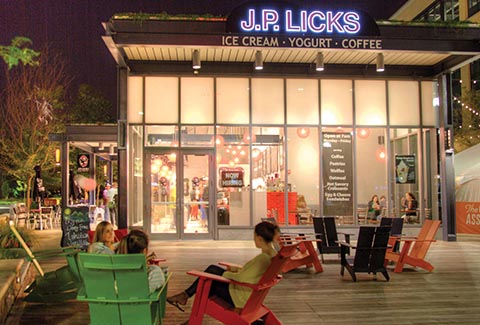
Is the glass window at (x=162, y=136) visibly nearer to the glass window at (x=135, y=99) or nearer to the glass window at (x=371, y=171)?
the glass window at (x=135, y=99)

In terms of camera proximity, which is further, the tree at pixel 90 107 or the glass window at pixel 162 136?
the tree at pixel 90 107

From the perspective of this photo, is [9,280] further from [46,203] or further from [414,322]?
[46,203]

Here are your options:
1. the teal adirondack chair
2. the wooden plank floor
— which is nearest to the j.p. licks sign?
the wooden plank floor

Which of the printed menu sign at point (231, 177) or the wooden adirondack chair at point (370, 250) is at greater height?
the printed menu sign at point (231, 177)

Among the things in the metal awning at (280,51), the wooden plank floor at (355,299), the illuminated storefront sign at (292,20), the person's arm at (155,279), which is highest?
the illuminated storefront sign at (292,20)

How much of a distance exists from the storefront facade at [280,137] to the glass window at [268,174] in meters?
0.03

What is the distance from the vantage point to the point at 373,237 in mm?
7855

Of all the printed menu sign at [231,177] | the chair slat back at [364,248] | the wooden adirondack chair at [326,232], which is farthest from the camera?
the printed menu sign at [231,177]

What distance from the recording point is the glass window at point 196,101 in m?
13.8

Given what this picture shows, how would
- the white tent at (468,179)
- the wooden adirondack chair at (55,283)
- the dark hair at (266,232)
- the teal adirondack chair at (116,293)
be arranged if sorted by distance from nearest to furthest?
the teal adirondack chair at (116,293), the dark hair at (266,232), the wooden adirondack chair at (55,283), the white tent at (468,179)

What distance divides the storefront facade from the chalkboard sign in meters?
1.92

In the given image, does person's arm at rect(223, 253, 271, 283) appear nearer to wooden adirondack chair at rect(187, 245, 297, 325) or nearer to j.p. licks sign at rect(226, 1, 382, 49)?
wooden adirondack chair at rect(187, 245, 297, 325)

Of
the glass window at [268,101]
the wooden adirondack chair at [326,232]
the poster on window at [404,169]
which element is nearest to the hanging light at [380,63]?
the glass window at [268,101]

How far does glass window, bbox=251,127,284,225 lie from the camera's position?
45.7 feet
